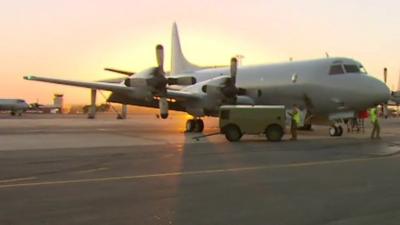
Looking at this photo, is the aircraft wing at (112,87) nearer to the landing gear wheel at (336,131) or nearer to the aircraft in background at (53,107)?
the landing gear wheel at (336,131)

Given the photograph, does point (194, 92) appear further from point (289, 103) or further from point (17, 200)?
point (17, 200)

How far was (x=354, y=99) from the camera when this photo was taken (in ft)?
79.4

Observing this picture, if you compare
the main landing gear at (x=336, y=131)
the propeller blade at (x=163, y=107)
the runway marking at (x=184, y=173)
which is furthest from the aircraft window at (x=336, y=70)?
the runway marking at (x=184, y=173)

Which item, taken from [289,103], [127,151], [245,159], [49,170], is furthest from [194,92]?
[49,170]

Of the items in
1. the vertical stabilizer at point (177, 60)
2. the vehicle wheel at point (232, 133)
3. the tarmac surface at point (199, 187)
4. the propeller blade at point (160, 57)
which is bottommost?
the tarmac surface at point (199, 187)

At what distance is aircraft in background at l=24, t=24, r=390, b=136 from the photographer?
2466 cm

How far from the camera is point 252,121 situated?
22.1 m

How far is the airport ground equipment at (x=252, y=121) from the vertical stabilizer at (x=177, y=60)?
1517 centimetres

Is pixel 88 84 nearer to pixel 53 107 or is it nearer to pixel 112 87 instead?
pixel 112 87

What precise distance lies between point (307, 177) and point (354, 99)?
14.5 metres

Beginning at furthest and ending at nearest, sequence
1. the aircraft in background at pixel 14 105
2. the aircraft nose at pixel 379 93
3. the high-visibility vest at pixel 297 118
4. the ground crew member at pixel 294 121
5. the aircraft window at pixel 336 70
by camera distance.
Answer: the aircraft in background at pixel 14 105 → the aircraft window at pixel 336 70 → the aircraft nose at pixel 379 93 → the high-visibility vest at pixel 297 118 → the ground crew member at pixel 294 121

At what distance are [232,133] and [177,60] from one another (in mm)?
17362

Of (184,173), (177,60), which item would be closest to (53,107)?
(177,60)

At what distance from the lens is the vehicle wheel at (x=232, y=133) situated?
21.9m
